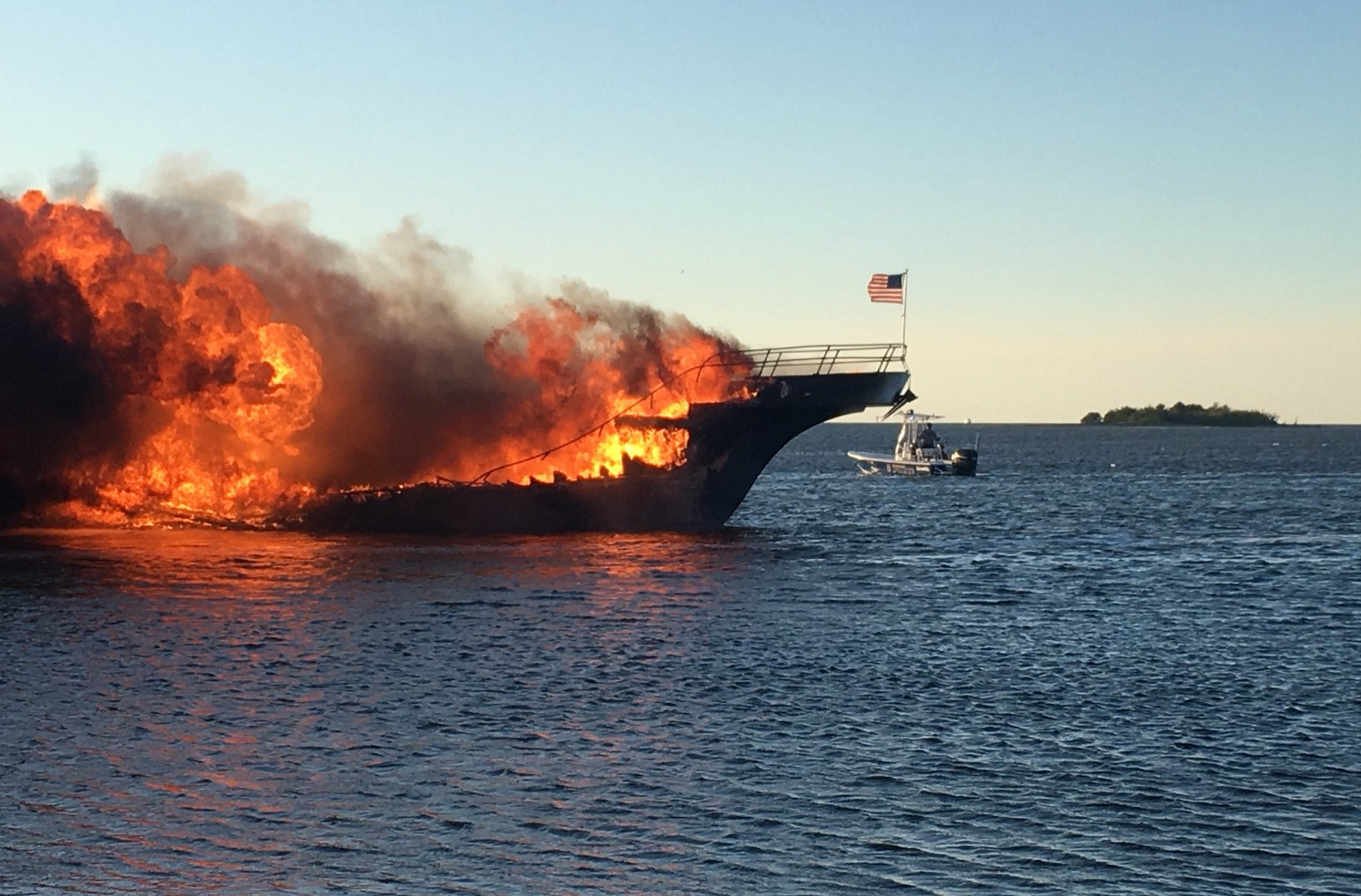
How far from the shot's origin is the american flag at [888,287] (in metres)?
77.7

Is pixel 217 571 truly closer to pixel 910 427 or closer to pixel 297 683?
pixel 297 683

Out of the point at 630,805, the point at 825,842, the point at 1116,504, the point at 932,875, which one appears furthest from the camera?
the point at 1116,504

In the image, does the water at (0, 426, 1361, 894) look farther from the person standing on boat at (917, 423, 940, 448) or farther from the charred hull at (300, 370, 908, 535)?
the person standing on boat at (917, 423, 940, 448)

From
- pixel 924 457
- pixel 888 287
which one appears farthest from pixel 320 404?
pixel 924 457

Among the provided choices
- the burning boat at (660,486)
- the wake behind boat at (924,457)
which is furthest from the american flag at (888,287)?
the wake behind boat at (924,457)

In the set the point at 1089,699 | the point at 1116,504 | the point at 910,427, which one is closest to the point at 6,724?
the point at 1089,699

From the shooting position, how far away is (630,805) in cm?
2717

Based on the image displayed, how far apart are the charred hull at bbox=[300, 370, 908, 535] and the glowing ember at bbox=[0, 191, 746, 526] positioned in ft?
3.11

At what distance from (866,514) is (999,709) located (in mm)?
76549

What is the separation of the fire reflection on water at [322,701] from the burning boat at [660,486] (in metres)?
7.61

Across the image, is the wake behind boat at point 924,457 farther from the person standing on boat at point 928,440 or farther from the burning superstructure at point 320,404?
the burning superstructure at point 320,404

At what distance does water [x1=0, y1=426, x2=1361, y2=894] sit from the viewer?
23891mm

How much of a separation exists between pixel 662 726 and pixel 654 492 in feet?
138

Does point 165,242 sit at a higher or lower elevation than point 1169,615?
higher
